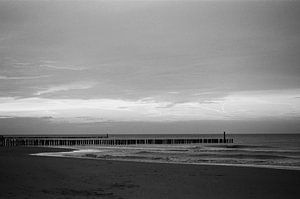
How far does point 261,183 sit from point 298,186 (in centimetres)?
128

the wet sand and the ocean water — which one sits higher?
the wet sand

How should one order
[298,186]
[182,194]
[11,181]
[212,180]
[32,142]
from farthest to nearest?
1. [32,142]
2. [212,180]
3. [298,186]
4. [11,181]
5. [182,194]

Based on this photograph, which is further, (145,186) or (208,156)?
(208,156)

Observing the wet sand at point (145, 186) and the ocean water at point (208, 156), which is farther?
the ocean water at point (208, 156)

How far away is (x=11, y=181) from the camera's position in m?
11.1

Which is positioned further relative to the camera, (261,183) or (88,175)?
(88,175)

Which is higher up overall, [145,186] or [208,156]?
[145,186]

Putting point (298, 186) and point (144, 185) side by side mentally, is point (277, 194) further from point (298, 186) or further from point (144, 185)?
point (144, 185)

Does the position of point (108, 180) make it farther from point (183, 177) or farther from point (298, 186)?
point (298, 186)

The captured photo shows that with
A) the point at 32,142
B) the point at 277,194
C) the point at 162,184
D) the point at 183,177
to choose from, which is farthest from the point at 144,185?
the point at 32,142

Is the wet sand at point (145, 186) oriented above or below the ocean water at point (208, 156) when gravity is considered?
above

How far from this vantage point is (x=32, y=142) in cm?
6669

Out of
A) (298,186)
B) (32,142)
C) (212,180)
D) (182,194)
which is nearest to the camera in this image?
(182,194)

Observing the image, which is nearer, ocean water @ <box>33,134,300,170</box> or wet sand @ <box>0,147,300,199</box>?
wet sand @ <box>0,147,300,199</box>
